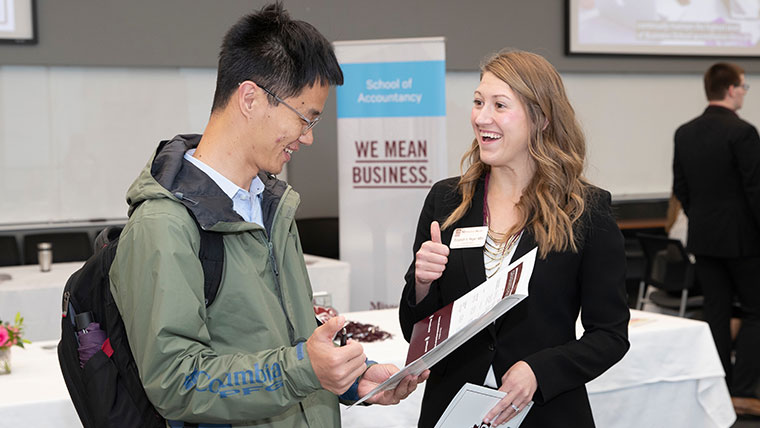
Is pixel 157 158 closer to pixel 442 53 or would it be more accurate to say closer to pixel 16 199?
pixel 442 53

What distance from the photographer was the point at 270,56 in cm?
132

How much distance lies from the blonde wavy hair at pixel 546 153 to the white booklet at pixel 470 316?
1.16ft

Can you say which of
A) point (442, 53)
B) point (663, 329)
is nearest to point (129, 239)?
point (663, 329)

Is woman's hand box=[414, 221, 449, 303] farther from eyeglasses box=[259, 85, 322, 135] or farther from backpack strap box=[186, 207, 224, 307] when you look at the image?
backpack strap box=[186, 207, 224, 307]

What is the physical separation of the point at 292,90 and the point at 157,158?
0.85 ft

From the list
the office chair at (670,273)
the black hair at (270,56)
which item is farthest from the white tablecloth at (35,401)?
the office chair at (670,273)

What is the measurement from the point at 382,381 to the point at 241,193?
49cm

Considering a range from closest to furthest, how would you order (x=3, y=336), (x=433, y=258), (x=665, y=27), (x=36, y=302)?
(x=433, y=258) → (x=3, y=336) → (x=36, y=302) → (x=665, y=27)

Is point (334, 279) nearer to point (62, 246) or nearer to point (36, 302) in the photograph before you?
point (36, 302)

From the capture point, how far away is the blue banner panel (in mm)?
4965

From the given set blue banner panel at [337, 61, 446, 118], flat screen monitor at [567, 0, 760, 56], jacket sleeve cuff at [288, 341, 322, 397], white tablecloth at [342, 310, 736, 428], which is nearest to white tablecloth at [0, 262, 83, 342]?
blue banner panel at [337, 61, 446, 118]

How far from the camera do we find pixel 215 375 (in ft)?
3.86

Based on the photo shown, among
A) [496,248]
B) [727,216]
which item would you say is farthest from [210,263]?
[727,216]

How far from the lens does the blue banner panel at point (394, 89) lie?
4.96 metres
